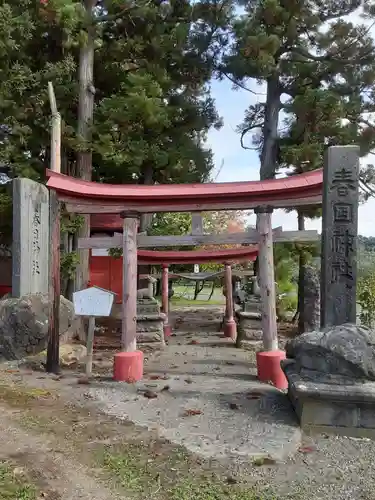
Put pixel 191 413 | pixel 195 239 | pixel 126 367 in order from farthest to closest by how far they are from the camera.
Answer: pixel 195 239, pixel 126 367, pixel 191 413

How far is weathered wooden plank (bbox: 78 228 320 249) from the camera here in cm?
696

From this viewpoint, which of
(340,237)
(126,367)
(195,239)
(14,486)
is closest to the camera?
(14,486)

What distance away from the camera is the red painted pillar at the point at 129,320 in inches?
259

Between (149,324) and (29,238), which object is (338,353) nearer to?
(29,238)

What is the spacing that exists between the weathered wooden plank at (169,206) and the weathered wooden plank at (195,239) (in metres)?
0.40

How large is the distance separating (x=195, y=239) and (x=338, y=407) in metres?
3.27

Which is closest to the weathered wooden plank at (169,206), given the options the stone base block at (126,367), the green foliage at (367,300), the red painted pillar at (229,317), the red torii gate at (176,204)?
the red torii gate at (176,204)

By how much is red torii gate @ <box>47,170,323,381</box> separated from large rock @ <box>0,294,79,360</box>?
4.22ft

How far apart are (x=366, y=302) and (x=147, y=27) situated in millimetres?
8418

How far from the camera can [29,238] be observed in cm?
784

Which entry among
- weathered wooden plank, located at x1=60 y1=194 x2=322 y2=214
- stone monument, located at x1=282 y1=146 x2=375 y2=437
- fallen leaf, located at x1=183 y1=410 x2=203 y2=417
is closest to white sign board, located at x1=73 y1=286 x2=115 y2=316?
weathered wooden plank, located at x1=60 y1=194 x2=322 y2=214

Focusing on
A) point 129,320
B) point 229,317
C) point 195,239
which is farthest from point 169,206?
point 229,317

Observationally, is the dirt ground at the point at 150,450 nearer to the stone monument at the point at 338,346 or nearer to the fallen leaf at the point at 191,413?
the fallen leaf at the point at 191,413

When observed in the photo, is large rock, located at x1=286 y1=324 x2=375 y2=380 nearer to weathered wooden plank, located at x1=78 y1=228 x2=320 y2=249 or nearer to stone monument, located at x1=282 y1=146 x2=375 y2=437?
stone monument, located at x1=282 y1=146 x2=375 y2=437
